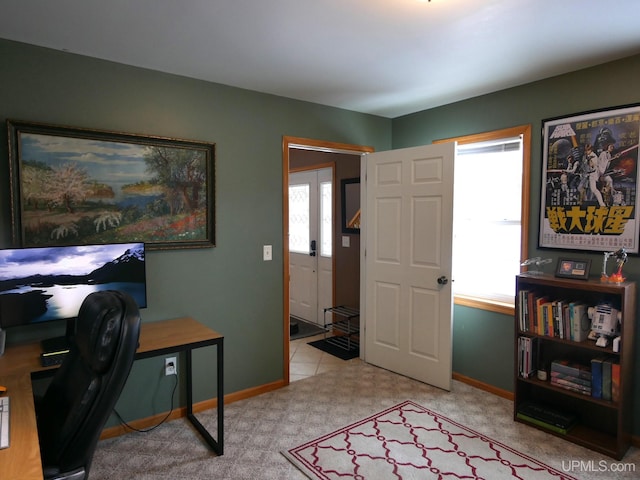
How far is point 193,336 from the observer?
2.39 metres

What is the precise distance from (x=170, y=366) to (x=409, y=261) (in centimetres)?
200

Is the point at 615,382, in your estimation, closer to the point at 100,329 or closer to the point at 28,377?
the point at 100,329

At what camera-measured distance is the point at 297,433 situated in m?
2.64

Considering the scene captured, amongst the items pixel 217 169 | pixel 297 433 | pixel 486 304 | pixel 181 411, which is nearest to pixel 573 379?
pixel 486 304

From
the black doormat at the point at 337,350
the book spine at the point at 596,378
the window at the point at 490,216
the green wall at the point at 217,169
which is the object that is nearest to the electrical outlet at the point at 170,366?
the green wall at the point at 217,169

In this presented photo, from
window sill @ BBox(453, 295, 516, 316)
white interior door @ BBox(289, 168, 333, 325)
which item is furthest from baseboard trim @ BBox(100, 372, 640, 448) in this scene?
white interior door @ BBox(289, 168, 333, 325)

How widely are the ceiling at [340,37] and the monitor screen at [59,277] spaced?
113 centimetres

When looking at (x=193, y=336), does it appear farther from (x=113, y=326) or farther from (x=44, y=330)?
(x=113, y=326)

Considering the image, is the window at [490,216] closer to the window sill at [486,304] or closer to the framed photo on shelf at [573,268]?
the window sill at [486,304]

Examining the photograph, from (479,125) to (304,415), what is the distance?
A: 2.58 metres

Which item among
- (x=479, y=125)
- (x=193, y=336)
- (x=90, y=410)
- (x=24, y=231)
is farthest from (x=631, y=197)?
(x=24, y=231)

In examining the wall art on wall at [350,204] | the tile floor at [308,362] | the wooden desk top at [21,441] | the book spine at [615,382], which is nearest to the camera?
the wooden desk top at [21,441]

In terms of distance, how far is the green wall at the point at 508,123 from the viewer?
2.54 meters

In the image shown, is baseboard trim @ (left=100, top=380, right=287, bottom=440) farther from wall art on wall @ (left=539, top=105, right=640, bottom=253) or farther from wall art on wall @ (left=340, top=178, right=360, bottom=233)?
wall art on wall @ (left=539, top=105, right=640, bottom=253)
